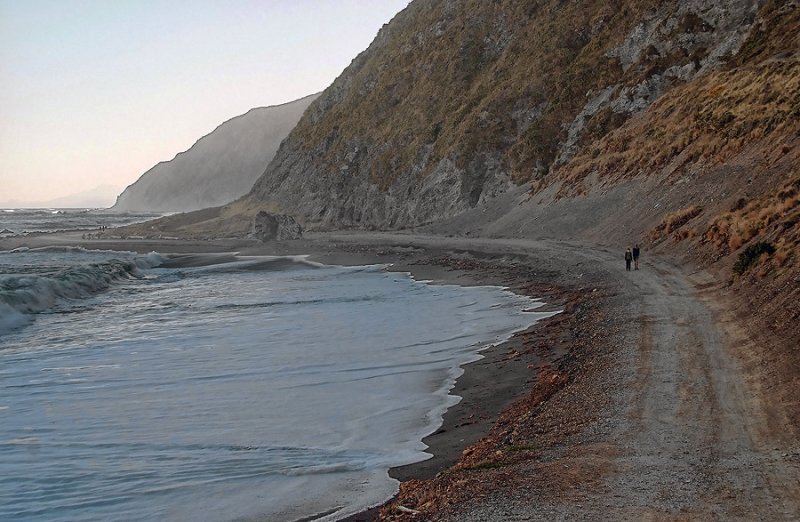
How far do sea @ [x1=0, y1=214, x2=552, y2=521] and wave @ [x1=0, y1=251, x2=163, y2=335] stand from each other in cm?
19

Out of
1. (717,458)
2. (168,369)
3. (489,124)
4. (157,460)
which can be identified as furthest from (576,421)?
(489,124)

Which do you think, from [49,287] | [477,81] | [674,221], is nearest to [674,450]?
[674,221]

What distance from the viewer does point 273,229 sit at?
79.6 metres

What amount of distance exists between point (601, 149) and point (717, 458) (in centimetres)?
4698

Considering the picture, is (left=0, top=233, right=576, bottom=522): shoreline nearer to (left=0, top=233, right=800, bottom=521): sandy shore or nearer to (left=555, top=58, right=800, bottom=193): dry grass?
(left=0, top=233, right=800, bottom=521): sandy shore

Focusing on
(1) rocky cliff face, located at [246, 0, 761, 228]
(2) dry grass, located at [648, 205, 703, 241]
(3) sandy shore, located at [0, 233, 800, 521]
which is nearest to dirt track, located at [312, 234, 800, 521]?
(3) sandy shore, located at [0, 233, 800, 521]

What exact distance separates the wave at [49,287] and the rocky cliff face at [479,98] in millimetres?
32670

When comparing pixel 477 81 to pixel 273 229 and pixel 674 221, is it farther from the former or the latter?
pixel 674 221

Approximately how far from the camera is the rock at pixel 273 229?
7919 cm

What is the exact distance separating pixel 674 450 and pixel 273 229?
7145 centimetres

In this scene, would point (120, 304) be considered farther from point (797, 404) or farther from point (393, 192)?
point (393, 192)

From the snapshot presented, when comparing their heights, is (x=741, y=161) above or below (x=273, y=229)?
above

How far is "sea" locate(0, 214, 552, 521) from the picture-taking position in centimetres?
1117

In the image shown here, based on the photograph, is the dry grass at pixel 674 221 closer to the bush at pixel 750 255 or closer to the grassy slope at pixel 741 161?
the grassy slope at pixel 741 161
